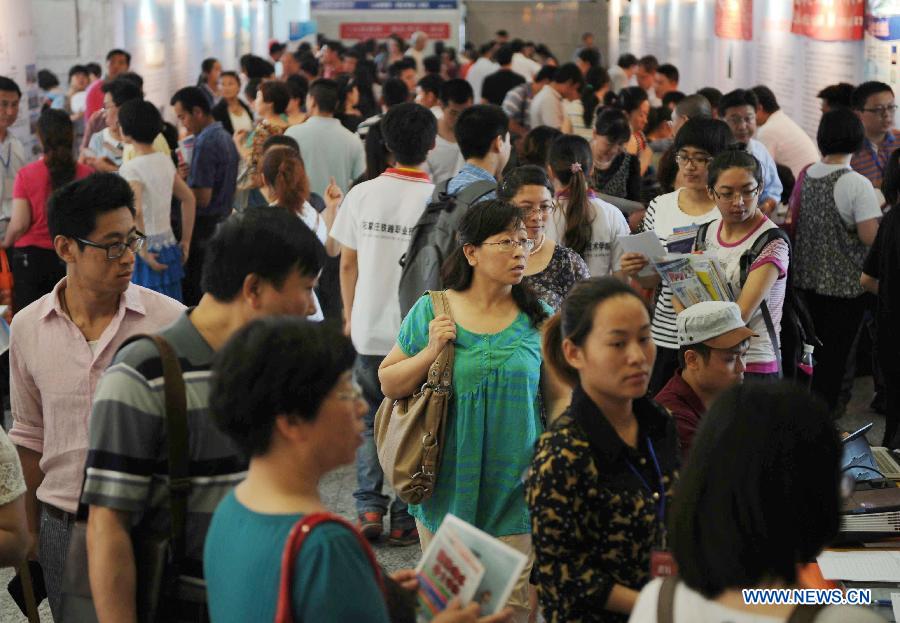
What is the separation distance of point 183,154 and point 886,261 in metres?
4.77

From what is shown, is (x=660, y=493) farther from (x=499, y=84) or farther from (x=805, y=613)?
(x=499, y=84)

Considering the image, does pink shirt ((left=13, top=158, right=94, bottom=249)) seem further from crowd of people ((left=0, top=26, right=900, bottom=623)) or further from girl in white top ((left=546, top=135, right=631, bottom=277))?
girl in white top ((left=546, top=135, right=631, bottom=277))

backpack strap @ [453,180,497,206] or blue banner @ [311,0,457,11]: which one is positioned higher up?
blue banner @ [311,0,457,11]

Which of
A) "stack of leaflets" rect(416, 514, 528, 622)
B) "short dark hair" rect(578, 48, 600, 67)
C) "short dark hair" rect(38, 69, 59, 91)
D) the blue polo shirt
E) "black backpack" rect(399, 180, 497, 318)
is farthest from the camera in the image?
"short dark hair" rect(578, 48, 600, 67)

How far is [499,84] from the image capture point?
11.6 metres

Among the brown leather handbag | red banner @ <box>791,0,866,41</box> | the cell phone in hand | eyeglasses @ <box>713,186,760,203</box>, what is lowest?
the cell phone in hand

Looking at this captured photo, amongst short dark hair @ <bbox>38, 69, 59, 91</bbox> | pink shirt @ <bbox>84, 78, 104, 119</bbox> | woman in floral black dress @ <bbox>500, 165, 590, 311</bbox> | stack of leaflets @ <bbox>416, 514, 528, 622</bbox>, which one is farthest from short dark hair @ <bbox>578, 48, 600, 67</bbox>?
stack of leaflets @ <bbox>416, 514, 528, 622</bbox>

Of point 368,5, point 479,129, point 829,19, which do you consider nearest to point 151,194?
point 479,129

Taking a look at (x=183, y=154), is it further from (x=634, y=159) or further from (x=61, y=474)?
(x=61, y=474)

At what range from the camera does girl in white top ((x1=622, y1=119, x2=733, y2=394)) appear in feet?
15.1

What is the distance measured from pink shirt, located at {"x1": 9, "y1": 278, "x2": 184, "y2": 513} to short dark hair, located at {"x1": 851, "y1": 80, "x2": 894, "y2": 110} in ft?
17.3

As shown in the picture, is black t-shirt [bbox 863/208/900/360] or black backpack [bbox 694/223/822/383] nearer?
black backpack [bbox 694/223/822/383]

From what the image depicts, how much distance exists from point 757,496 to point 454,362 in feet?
5.61

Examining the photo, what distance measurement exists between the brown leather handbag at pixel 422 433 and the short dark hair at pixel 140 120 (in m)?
3.31
